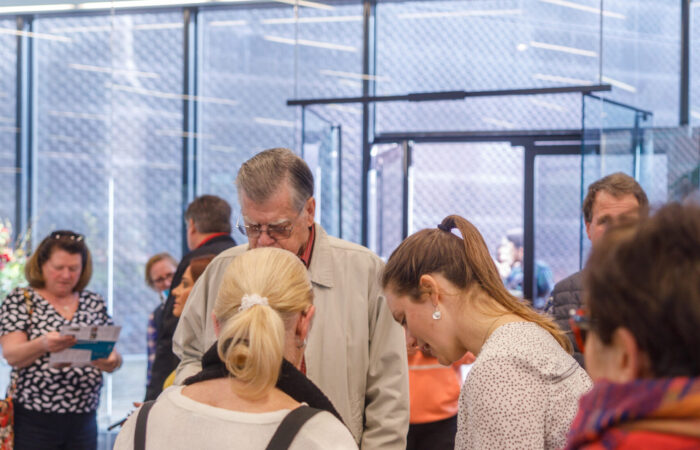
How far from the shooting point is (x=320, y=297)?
2.00 m

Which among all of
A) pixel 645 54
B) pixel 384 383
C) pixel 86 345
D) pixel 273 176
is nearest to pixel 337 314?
pixel 384 383

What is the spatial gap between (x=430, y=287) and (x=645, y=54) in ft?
15.6

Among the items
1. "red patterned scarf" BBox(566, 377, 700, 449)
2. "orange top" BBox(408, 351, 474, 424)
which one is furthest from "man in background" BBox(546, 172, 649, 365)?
"red patterned scarf" BBox(566, 377, 700, 449)

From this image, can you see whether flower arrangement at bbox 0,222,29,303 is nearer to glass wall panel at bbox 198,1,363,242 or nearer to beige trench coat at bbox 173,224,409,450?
glass wall panel at bbox 198,1,363,242

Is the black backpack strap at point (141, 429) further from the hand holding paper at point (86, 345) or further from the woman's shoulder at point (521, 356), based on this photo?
the hand holding paper at point (86, 345)

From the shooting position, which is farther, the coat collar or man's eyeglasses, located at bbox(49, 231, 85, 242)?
man's eyeglasses, located at bbox(49, 231, 85, 242)

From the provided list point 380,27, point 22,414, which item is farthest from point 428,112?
point 22,414

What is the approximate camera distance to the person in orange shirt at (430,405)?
3.13 metres

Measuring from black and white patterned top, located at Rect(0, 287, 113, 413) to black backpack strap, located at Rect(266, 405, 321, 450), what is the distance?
97.0 inches

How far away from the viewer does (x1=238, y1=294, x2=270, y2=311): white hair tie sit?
1.34 metres

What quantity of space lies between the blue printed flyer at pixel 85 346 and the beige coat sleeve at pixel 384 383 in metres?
1.90

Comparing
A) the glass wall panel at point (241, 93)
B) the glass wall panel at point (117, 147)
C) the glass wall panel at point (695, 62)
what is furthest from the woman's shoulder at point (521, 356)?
the glass wall panel at point (117, 147)

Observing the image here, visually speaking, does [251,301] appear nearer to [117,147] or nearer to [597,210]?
[597,210]

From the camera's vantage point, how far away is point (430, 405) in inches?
123
